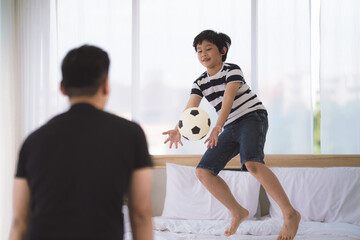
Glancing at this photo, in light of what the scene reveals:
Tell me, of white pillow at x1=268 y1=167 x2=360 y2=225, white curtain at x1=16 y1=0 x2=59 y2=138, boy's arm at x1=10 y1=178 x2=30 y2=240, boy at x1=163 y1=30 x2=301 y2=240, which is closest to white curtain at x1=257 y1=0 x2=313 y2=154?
white pillow at x1=268 y1=167 x2=360 y2=225

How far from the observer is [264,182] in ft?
6.51

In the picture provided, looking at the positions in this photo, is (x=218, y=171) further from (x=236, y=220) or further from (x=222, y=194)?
(x=236, y=220)

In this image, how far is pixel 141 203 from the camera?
0.93 m

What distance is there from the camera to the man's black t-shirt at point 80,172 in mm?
853

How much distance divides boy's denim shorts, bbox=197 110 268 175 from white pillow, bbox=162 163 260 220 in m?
→ 0.70

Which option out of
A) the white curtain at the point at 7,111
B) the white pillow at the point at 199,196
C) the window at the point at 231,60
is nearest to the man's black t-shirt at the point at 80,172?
the white pillow at the point at 199,196

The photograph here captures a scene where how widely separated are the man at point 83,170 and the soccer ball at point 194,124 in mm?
1100

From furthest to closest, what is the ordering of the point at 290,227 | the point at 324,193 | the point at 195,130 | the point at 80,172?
the point at 324,193
the point at 195,130
the point at 290,227
the point at 80,172

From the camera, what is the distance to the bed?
7.90 ft

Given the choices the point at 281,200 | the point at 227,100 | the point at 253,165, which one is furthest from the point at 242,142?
the point at 281,200

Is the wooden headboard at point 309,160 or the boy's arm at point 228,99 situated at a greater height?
the boy's arm at point 228,99

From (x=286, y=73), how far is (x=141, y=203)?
2511 mm

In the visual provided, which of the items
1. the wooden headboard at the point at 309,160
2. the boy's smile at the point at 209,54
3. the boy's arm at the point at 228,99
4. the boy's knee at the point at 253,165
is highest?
the boy's smile at the point at 209,54

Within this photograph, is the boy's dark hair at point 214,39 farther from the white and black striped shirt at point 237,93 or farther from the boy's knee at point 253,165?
the boy's knee at point 253,165
